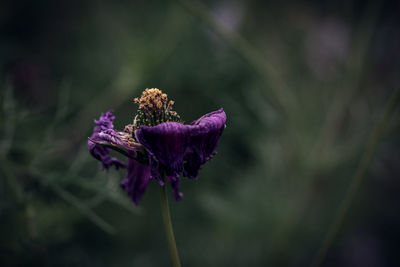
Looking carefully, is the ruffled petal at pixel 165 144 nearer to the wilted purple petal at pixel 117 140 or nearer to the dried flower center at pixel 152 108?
the wilted purple petal at pixel 117 140

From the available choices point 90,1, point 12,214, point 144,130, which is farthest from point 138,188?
point 90,1

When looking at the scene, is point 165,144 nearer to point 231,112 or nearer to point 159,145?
point 159,145

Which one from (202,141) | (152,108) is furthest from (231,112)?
(202,141)

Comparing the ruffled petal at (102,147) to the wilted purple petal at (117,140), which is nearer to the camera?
the wilted purple petal at (117,140)

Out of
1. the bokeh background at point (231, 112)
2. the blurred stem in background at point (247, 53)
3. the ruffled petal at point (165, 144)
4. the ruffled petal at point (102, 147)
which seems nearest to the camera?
the ruffled petal at point (165, 144)

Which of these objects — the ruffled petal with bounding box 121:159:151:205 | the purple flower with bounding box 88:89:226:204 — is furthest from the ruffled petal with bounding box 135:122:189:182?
the ruffled petal with bounding box 121:159:151:205

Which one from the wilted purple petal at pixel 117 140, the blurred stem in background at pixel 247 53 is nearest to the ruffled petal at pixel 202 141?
the wilted purple petal at pixel 117 140
